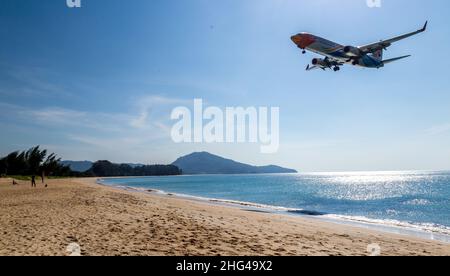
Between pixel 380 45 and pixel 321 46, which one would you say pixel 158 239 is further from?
pixel 380 45

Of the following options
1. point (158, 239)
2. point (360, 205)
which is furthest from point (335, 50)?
point (158, 239)

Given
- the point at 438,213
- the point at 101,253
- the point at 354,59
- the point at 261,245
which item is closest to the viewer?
the point at 101,253

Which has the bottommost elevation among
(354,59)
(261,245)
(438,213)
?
(438,213)

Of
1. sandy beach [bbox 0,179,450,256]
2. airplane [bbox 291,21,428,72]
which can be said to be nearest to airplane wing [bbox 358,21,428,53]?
airplane [bbox 291,21,428,72]

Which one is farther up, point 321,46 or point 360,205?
point 321,46

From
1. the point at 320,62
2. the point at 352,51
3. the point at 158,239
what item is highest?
the point at 352,51

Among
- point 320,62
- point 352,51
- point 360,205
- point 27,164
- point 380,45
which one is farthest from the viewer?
point 27,164

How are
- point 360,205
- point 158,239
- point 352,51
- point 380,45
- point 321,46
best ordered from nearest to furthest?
point 158,239 < point 380,45 < point 321,46 < point 352,51 < point 360,205

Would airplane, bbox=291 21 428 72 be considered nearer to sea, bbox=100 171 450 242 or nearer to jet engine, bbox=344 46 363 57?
jet engine, bbox=344 46 363 57

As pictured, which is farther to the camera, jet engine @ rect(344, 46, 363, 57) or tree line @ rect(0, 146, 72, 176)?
tree line @ rect(0, 146, 72, 176)

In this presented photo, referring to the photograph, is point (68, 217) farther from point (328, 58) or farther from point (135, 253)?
point (328, 58)

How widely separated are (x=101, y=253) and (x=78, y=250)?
0.85 meters
